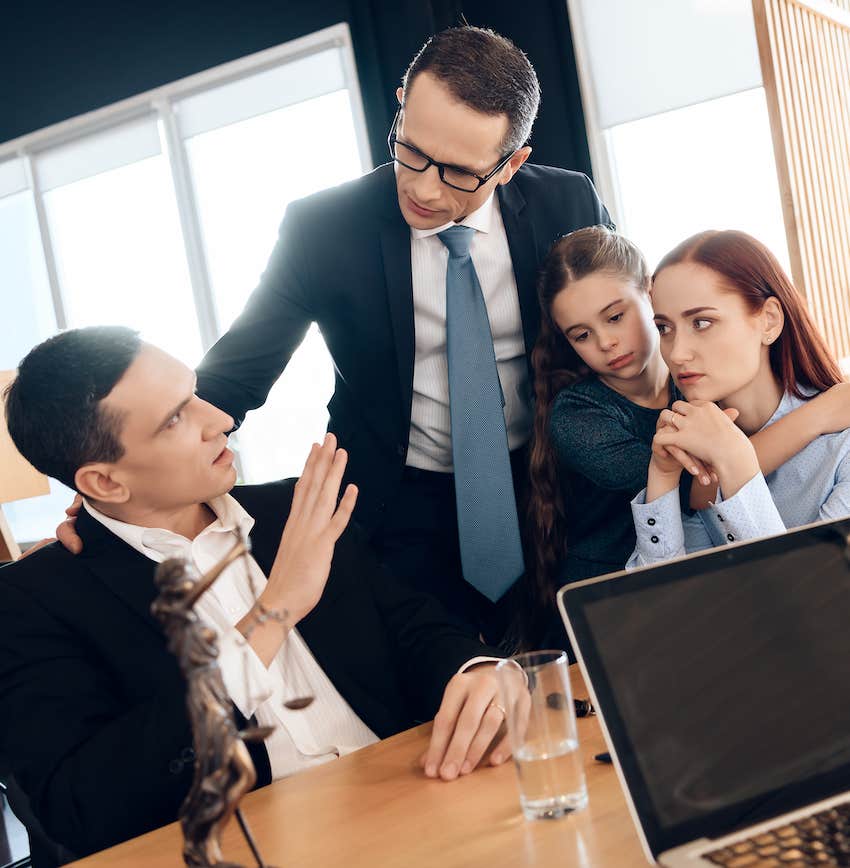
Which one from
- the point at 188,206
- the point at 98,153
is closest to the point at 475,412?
the point at 188,206

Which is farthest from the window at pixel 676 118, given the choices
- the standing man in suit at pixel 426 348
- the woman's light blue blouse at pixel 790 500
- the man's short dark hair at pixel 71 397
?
the man's short dark hair at pixel 71 397

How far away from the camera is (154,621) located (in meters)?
1.59

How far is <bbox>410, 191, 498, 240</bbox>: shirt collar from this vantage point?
231 centimetres

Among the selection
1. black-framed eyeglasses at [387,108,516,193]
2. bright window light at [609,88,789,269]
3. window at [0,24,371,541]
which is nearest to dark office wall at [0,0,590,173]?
window at [0,24,371,541]

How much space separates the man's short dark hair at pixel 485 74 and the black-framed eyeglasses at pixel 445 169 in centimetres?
8

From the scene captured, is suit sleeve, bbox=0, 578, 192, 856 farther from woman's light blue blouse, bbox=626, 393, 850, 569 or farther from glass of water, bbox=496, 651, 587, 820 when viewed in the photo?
woman's light blue blouse, bbox=626, 393, 850, 569

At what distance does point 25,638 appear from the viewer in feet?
4.97

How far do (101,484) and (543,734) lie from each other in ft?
3.01

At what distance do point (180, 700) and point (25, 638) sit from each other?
300 millimetres

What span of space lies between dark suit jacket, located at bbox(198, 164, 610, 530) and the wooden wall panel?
2.23 feet

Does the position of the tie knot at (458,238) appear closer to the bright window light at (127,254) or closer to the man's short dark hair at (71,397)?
the man's short dark hair at (71,397)

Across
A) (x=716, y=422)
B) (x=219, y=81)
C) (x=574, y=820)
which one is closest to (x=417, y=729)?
(x=574, y=820)

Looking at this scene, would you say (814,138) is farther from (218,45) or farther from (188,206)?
(188,206)

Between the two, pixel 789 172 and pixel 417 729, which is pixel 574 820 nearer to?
pixel 417 729
